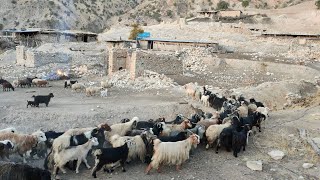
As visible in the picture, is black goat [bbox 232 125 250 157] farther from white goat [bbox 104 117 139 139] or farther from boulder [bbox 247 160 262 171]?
white goat [bbox 104 117 139 139]

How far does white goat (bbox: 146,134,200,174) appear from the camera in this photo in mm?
8664

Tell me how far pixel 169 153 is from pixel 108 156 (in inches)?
54.9

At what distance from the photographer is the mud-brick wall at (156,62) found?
71.1 ft

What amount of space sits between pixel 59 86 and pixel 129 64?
4.43 metres

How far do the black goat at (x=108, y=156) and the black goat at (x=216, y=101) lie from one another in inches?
291

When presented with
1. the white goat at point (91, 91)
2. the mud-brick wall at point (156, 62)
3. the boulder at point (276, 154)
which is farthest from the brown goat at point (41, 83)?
the boulder at point (276, 154)

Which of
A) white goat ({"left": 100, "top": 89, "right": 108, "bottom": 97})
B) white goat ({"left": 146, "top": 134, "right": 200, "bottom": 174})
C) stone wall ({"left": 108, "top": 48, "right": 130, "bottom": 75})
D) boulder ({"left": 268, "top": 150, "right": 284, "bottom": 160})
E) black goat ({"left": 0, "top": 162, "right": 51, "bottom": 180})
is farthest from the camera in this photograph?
stone wall ({"left": 108, "top": 48, "right": 130, "bottom": 75})

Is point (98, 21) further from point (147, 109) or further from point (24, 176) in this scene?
point (24, 176)

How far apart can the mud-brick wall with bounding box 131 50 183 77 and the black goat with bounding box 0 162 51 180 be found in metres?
14.3

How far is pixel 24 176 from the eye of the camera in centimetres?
742

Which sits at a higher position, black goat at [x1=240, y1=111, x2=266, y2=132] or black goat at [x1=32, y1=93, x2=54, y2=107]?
black goat at [x1=240, y1=111, x2=266, y2=132]

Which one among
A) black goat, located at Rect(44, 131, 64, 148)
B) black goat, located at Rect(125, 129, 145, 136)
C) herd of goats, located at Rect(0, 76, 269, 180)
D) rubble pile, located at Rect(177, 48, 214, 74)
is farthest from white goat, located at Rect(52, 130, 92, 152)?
rubble pile, located at Rect(177, 48, 214, 74)

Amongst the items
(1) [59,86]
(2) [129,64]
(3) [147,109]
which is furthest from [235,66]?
(3) [147,109]

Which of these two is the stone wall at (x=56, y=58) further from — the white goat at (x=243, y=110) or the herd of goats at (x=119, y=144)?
the herd of goats at (x=119, y=144)
